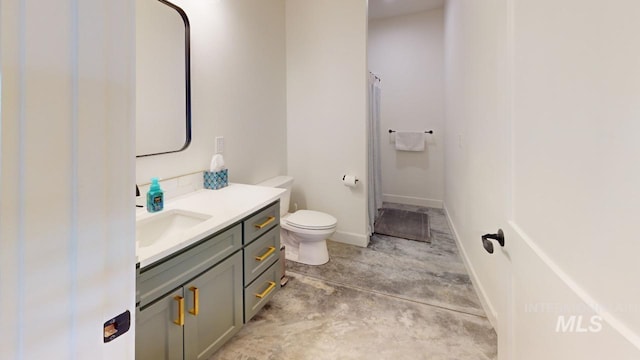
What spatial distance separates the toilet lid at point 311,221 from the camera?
2559mm

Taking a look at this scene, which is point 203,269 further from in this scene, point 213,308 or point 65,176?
point 65,176

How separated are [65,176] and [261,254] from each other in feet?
4.86

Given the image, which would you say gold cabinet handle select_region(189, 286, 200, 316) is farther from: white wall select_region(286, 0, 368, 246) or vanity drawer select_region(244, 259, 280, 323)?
white wall select_region(286, 0, 368, 246)

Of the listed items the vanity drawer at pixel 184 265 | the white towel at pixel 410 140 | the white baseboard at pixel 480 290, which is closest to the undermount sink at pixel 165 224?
the vanity drawer at pixel 184 265

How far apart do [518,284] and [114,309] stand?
1010 mm

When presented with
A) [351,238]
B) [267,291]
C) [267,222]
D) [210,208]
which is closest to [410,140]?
[351,238]

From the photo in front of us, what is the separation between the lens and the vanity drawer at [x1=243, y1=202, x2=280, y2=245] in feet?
5.45

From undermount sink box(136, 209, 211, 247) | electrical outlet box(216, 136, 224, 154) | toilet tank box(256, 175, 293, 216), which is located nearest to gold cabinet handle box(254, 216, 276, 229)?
undermount sink box(136, 209, 211, 247)

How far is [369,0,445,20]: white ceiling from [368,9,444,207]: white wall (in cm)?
12

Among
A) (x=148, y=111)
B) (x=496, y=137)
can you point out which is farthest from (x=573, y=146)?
(x=148, y=111)

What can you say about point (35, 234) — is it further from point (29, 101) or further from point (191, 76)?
point (191, 76)

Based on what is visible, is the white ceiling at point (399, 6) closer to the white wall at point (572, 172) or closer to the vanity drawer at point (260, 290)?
A: the white wall at point (572, 172)

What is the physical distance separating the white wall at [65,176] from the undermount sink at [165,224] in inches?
42.6

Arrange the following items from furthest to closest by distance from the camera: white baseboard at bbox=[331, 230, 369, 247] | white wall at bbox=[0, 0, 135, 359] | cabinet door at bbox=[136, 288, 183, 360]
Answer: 1. white baseboard at bbox=[331, 230, 369, 247]
2. cabinet door at bbox=[136, 288, 183, 360]
3. white wall at bbox=[0, 0, 135, 359]
